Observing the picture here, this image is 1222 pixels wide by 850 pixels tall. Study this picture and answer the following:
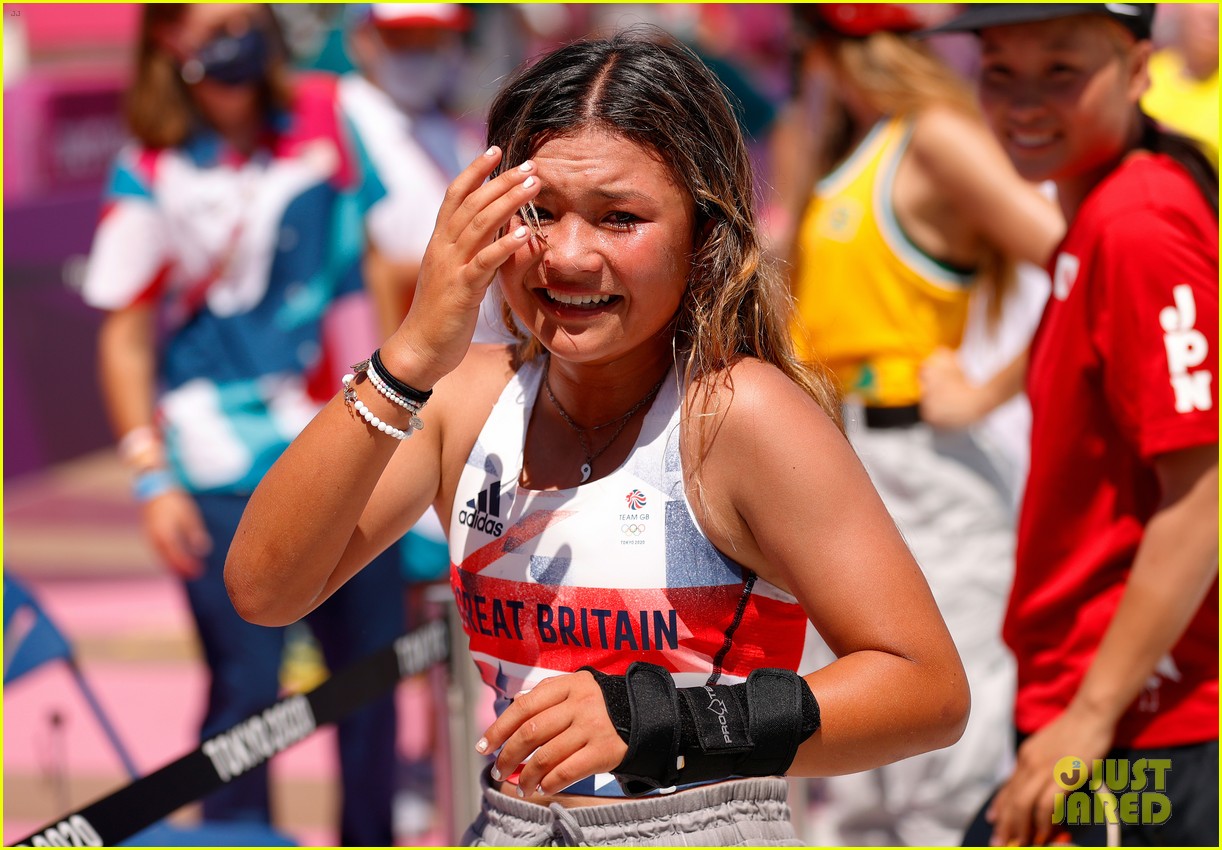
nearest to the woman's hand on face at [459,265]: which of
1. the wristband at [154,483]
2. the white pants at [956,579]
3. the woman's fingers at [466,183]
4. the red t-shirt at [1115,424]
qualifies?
the woman's fingers at [466,183]

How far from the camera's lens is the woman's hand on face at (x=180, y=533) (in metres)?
3.89

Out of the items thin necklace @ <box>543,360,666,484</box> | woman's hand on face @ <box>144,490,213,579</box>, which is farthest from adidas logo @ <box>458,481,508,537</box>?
woman's hand on face @ <box>144,490,213,579</box>

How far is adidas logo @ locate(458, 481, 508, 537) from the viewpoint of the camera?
1.89 metres

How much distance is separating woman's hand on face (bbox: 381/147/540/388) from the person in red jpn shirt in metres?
1.20

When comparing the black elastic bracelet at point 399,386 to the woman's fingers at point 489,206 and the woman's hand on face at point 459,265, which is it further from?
the woman's fingers at point 489,206

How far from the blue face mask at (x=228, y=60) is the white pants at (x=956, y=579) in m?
2.01

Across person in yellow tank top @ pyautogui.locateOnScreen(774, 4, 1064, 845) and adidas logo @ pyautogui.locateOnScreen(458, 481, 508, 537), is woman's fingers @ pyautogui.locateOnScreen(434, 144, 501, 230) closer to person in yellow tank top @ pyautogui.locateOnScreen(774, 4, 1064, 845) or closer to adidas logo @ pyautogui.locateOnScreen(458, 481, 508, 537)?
adidas logo @ pyautogui.locateOnScreen(458, 481, 508, 537)

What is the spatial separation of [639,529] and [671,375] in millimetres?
222

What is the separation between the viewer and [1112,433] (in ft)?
8.05

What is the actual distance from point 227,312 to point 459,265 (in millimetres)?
2473

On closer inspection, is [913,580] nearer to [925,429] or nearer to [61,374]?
[925,429]

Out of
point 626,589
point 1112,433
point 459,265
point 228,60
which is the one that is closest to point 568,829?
point 626,589

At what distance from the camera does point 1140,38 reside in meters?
2.59

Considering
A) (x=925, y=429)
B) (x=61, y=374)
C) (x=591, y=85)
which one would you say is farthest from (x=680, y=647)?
(x=61, y=374)
